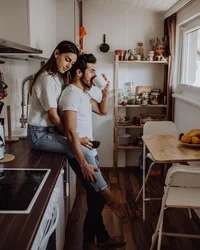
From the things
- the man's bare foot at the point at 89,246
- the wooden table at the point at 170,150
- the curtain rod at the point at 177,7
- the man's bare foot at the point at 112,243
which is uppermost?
the curtain rod at the point at 177,7

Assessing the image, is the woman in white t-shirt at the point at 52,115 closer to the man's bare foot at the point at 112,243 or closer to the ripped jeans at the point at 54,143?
the ripped jeans at the point at 54,143

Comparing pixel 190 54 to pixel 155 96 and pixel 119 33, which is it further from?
pixel 119 33

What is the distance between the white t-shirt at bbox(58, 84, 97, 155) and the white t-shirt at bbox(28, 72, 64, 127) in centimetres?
6

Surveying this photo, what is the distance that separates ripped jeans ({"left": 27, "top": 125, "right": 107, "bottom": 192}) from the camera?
2064 millimetres

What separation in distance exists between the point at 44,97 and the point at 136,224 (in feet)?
4.81

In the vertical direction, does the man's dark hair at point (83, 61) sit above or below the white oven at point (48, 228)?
above

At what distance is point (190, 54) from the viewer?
11.9 feet

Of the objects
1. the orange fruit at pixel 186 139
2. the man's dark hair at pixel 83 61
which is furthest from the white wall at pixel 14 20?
the orange fruit at pixel 186 139

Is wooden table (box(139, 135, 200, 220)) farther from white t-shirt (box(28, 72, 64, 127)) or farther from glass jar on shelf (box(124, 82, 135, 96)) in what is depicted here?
glass jar on shelf (box(124, 82, 135, 96))

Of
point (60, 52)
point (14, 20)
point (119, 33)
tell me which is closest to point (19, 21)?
point (14, 20)

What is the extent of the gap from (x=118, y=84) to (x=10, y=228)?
10.5 ft

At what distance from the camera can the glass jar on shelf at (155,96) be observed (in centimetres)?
396

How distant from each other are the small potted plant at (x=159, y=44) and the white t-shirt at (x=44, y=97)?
2.04m

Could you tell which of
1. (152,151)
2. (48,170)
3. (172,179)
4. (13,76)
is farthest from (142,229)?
(13,76)
